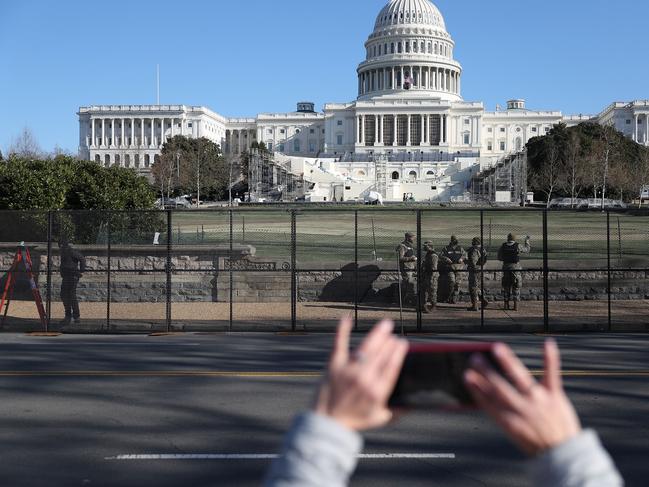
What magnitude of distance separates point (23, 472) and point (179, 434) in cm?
167

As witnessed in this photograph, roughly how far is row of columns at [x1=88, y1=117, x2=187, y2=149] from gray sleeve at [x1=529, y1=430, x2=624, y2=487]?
151645mm

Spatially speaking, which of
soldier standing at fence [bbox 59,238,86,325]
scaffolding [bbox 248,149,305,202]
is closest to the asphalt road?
soldier standing at fence [bbox 59,238,86,325]

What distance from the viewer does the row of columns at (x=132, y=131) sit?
152000 mm

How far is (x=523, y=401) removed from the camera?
5.25ft

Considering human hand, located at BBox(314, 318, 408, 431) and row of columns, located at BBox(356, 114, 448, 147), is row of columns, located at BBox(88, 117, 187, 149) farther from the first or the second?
human hand, located at BBox(314, 318, 408, 431)

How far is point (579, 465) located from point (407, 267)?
60.1 ft

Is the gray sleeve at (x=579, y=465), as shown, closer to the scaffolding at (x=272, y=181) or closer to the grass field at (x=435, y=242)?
the grass field at (x=435, y=242)

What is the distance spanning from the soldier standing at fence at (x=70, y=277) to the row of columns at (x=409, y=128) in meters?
124

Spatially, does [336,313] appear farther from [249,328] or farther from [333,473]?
[333,473]

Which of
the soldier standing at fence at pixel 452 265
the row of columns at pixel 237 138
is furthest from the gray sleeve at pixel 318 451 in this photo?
the row of columns at pixel 237 138

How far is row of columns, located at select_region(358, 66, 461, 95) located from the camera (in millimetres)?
147375

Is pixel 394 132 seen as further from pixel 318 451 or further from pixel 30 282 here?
pixel 318 451

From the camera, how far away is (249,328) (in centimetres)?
1800

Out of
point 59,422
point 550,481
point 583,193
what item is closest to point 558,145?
point 583,193
